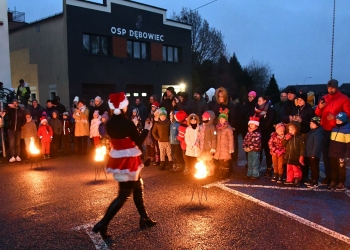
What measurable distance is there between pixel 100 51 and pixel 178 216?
62.9 ft

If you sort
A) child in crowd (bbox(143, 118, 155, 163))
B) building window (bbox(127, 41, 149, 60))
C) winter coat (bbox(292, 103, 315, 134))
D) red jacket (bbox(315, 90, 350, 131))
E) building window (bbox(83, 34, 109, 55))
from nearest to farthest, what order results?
red jacket (bbox(315, 90, 350, 131)) → winter coat (bbox(292, 103, 315, 134)) → child in crowd (bbox(143, 118, 155, 163)) → building window (bbox(83, 34, 109, 55)) → building window (bbox(127, 41, 149, 60))

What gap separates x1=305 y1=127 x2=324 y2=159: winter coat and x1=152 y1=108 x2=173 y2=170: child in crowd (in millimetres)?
3785

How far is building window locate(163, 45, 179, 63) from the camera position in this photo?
1071 inches

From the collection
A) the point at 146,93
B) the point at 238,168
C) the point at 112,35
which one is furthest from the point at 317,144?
the point at 146,93

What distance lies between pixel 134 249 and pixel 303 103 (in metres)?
5.35

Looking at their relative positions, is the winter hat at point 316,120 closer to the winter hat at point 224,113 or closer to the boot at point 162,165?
the winter hat at point 224,113

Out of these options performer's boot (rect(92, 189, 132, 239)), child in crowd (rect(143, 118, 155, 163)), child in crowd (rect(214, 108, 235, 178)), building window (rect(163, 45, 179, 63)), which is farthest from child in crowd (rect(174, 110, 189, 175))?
building window (rect(163, 45, 179, 63))

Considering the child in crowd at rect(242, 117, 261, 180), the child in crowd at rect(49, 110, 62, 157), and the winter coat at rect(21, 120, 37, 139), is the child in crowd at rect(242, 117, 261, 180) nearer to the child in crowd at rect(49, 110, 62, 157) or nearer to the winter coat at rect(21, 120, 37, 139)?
the child in crowd at rect(49, 110, 62, 157)

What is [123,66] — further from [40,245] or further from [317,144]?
[40,245]

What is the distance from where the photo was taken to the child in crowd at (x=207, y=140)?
27.4 feet

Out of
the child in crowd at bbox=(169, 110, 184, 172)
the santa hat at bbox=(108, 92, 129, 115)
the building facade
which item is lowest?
the child in crowd at bbox=(169, 110, 184, 172)

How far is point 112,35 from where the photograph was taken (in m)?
23.1

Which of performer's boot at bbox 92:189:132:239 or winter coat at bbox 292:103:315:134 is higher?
winter coat at bbox 292:103:315:134

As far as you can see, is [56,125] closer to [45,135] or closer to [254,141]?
[45,135]
